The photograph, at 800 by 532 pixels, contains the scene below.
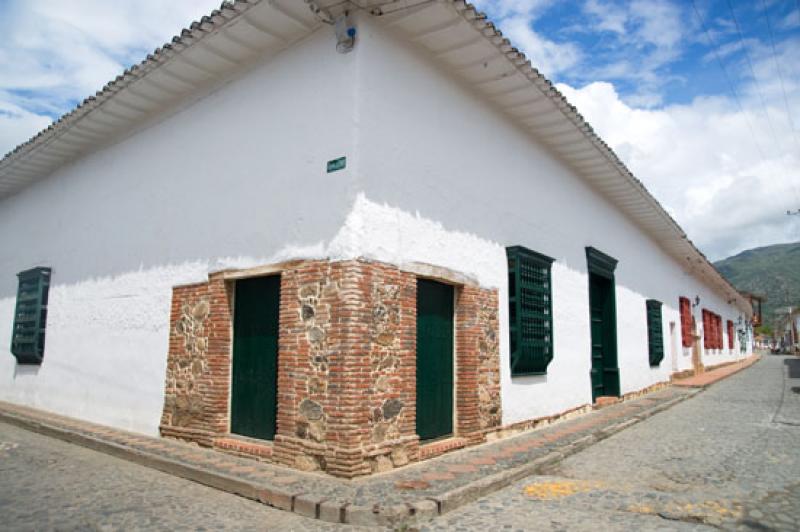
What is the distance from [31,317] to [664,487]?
980cm

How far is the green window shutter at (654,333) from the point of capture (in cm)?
1350

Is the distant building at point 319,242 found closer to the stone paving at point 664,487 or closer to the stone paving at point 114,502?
the stone paving at point 114,502

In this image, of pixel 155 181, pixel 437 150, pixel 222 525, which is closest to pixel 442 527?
pixel 222 525

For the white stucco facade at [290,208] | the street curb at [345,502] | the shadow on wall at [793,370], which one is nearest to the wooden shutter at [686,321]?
the shadow on wall at [793,370]

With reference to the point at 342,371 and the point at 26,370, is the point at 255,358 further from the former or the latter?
the point at 26,370

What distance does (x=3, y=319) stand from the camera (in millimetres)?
10344

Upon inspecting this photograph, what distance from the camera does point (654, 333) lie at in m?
13.7

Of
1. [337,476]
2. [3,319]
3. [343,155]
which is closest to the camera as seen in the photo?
[337,476]

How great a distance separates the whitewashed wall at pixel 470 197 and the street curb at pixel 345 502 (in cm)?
163

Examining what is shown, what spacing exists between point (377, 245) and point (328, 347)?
1028 millimetres

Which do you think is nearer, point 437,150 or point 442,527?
point 442,527

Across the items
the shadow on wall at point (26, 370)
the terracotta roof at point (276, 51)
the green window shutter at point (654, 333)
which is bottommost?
the shadow on wall at point (26, 370)

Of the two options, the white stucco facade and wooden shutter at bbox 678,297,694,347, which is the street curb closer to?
the white stucco facade

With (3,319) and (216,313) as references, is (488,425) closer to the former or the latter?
(216,313)
